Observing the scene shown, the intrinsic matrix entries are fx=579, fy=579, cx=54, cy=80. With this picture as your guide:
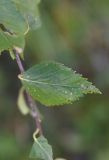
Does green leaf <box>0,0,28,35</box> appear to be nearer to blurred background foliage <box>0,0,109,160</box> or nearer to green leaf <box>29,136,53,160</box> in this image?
green leaf <box>29,136,53,160</box>

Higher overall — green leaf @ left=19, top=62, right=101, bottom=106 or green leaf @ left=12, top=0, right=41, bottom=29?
green leaf @ left=12, top=0, right=41, bottom=29

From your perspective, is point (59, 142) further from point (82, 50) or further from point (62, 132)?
point (82, 50)

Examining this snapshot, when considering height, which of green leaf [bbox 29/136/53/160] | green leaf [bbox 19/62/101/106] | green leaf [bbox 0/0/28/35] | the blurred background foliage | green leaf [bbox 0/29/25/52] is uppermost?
green leaf [bbox 0/0/28/35]

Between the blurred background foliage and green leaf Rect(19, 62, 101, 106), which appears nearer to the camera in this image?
green leaf Rect(19, 62, 101, 106)

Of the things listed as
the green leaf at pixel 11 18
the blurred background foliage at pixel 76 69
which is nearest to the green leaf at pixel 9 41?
the green leaf at pixel 11 18

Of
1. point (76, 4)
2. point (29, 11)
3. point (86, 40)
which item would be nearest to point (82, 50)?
point (86, 40)

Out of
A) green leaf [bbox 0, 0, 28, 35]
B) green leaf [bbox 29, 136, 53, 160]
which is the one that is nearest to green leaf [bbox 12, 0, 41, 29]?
green leaf [bbox 0, 0, 28, 35]
